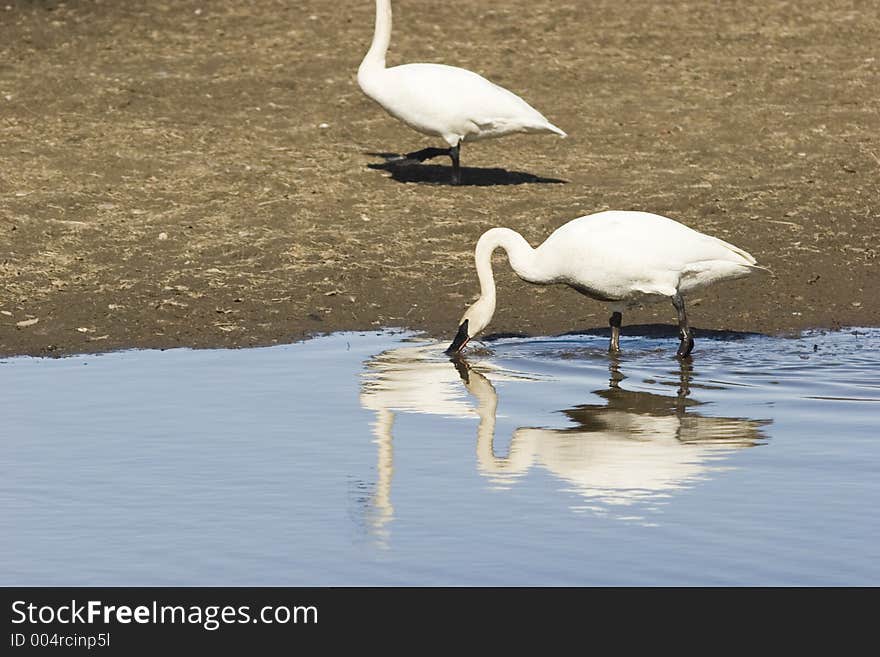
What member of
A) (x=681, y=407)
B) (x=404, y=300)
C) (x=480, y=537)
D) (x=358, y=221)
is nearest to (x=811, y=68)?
(x=358, y=221)

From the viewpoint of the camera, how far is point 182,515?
6.45 metres

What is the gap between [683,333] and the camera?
381 inches

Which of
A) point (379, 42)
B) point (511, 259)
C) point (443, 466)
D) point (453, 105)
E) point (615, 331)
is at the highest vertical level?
point (379, 42)

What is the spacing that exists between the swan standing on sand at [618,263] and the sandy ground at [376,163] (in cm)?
85

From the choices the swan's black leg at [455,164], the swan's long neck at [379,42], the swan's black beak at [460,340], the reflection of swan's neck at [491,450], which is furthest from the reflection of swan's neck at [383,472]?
the swan's long neck at [379,42]

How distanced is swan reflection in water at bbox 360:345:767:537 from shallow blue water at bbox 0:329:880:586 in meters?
0.02

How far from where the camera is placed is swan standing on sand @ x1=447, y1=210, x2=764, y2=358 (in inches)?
373

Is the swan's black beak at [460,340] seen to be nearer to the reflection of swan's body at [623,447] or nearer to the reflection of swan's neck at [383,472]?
the reflection of swan's body at [623,447]

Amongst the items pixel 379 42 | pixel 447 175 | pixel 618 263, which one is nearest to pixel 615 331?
pixel 618 263

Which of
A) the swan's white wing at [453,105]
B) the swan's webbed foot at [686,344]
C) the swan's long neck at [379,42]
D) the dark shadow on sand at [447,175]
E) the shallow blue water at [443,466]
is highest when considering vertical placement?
the swan's long neck at [379,42]

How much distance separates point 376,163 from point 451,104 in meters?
1.39

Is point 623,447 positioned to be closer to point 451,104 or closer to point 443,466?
point 443,466

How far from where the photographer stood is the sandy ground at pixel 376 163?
11039 mm
